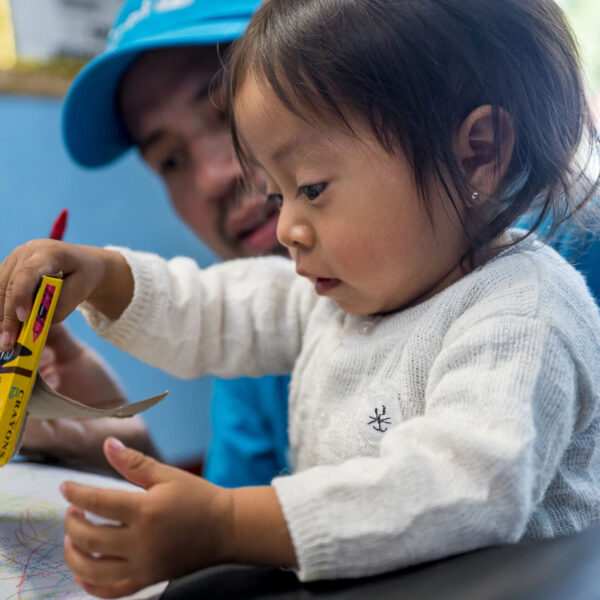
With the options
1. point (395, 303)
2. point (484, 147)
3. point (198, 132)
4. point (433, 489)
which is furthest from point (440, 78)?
point (198, 132)

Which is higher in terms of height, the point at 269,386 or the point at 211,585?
the point at 211,585

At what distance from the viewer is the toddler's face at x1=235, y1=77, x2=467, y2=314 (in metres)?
0.49

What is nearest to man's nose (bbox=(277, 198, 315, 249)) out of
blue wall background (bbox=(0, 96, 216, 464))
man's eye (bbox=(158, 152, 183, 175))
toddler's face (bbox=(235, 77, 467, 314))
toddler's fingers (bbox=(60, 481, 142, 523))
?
toddler's face (bbox=(235, 77, 467, 314))

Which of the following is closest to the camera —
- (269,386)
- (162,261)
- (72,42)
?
(162,261)

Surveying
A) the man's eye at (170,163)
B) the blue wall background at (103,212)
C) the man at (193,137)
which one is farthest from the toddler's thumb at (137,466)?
the blue wall background at (103,212)

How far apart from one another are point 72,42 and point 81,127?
602 millimetres

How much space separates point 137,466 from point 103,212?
1202 millimetres

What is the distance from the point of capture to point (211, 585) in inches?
15.6

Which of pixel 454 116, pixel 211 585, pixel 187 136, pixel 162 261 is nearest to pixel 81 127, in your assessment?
pixel 187 136

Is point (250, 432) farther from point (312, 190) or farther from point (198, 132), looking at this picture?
point (312, 190)

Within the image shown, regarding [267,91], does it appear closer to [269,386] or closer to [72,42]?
[269,386]

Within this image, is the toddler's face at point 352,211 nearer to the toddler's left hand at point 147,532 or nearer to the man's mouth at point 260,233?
the toddler's left hand at point 147,532

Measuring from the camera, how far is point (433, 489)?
347 mm

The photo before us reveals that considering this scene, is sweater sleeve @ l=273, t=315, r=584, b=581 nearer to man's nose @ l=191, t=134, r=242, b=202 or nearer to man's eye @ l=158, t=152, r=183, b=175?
man's nose @ l=191, t=134, r=242, b=202
